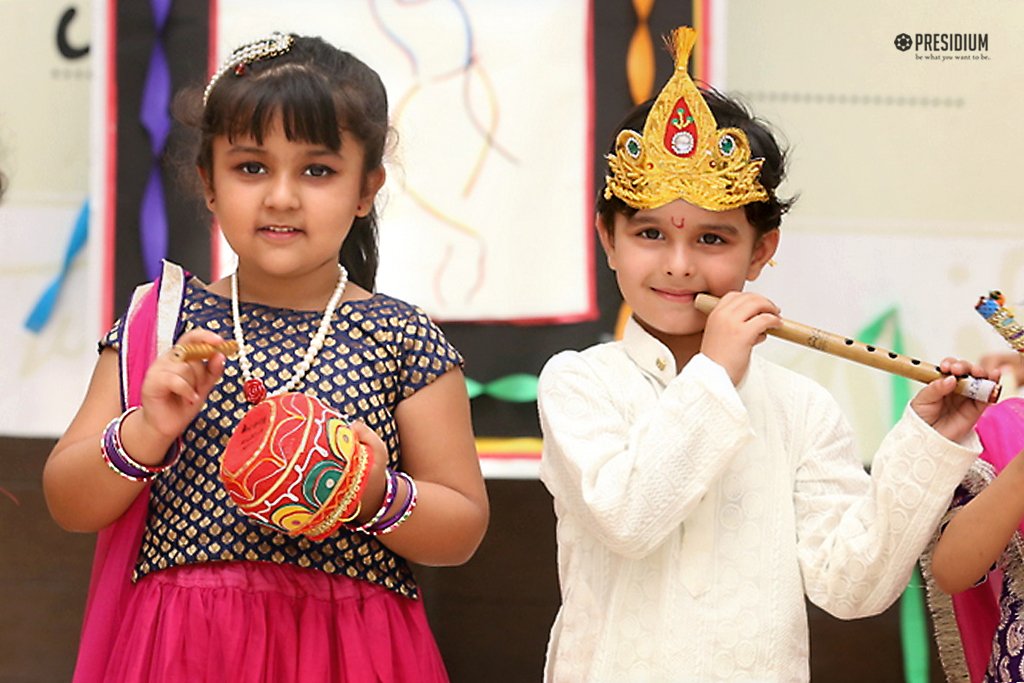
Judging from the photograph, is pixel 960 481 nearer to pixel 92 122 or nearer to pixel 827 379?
pixel 827 379

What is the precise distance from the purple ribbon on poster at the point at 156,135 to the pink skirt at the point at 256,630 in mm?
864

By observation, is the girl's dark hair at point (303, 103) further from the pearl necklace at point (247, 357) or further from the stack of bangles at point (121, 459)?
the stack of bangles at point (121, 459)

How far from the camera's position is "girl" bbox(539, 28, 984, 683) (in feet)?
4.79

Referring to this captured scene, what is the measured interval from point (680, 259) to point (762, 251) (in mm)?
156

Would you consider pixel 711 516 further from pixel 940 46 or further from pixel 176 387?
pixel 940 46

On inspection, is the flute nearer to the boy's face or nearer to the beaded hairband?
the boy's face

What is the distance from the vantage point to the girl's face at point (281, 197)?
154cm

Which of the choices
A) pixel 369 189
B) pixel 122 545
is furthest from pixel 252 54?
pixel 122 545

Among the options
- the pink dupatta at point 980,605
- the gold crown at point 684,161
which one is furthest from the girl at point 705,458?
the pink dupatta at point 980,605

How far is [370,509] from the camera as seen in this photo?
1464 mm

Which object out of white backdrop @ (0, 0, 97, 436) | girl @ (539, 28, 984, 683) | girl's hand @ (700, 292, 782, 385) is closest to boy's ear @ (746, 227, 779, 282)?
girl @ (539, 28, 984, 683)

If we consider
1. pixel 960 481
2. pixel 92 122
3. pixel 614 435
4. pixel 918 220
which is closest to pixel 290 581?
pixel 614 435

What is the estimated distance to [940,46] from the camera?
2.26 m

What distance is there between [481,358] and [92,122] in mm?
Answer: 799
